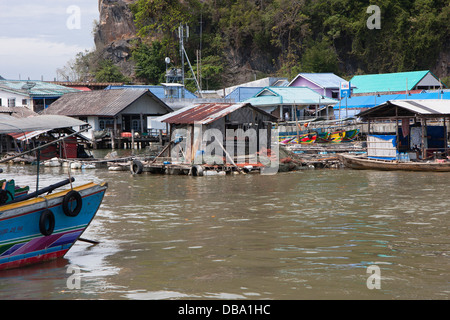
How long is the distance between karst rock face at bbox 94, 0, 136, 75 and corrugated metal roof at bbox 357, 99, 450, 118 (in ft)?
144

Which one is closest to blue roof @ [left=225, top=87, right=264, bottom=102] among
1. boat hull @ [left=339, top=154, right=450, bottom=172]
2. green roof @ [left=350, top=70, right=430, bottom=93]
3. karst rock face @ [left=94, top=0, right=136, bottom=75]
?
green roof @ [left=350, top=70, right=430, bottom=93]

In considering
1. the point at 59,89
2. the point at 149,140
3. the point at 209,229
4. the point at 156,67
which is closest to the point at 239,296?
the point at 209,229

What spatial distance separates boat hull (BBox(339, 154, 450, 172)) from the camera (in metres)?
21.1

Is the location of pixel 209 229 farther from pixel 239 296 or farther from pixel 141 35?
pixel 141 35

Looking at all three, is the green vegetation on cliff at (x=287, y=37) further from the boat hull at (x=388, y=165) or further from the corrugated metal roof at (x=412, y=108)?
the boat hull at (x=388, y=165)

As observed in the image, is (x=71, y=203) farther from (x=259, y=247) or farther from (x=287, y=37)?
(x=287, y=37)

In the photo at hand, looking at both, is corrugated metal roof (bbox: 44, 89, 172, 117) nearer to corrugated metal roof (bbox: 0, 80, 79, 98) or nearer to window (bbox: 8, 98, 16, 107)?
corrugated metal roof (bbox: 0, 80, 79, 98)

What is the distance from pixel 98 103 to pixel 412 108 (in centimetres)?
2482

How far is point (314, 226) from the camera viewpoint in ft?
38.2

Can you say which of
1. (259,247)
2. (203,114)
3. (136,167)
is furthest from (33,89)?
(259,247)

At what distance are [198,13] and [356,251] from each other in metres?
55.4

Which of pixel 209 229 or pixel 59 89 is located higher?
pixel 59 89

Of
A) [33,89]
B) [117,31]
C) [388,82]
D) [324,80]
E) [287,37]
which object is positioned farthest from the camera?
[117,31]

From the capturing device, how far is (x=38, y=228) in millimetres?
8984
